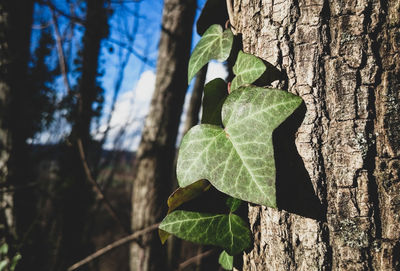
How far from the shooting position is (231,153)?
1.46ft

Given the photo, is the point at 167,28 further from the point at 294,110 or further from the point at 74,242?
the point at 74,242

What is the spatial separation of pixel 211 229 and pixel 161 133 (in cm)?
169

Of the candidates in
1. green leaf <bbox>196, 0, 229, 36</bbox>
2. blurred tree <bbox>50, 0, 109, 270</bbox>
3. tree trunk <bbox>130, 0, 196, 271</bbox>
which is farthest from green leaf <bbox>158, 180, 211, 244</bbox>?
blurred tree <bbox>50, 0, 109, 270</bbox>

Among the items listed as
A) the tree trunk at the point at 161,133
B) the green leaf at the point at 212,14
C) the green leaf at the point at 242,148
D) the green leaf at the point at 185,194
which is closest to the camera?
the green leaf at the point at 242,148

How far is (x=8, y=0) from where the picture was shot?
1.88 m

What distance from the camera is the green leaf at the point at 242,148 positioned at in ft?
1.30

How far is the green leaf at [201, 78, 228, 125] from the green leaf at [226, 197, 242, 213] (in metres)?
0.19

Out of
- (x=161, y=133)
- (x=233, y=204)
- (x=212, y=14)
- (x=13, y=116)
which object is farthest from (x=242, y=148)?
(x=13, y=116)

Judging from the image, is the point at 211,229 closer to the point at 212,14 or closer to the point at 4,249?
the point at 212,14

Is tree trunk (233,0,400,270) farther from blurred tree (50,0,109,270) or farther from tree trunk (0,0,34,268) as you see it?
blurred tree (50,0,109,270)

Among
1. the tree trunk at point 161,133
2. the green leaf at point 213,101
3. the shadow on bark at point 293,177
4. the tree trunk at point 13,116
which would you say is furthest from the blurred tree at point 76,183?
the shadow on bark at point 293,177

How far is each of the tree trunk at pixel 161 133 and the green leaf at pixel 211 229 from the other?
1.62m

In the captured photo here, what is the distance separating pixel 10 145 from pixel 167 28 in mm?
1678

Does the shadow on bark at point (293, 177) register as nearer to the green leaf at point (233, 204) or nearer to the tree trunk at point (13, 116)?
the green leaf at point (233, 204)
